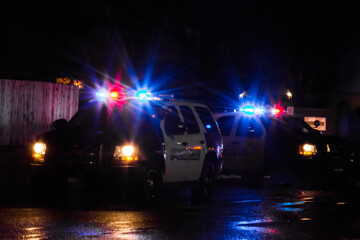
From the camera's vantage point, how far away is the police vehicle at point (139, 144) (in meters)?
11.0

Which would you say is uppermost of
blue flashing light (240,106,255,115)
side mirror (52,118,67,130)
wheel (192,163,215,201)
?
blue flashing light (240,106,255,115)

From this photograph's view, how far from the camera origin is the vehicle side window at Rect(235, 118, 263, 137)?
16.7m

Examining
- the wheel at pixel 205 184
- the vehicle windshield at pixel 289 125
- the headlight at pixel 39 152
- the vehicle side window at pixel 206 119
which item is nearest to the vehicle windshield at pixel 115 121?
the headlight at pixel 39 152

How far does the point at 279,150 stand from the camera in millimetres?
16391

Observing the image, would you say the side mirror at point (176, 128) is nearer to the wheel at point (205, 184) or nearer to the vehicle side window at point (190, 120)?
the vehicle side window at point (190, 120)

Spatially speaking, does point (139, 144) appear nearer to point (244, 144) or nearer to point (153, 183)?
point (153, 183)

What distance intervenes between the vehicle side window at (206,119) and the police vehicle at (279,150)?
2903mm

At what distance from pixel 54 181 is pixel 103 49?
51.1ft

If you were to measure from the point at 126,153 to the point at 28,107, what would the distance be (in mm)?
7124

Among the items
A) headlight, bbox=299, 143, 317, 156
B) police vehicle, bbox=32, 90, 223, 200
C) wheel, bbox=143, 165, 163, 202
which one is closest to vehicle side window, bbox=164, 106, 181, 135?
police vehicle, bbox=32, 90, 223, 200

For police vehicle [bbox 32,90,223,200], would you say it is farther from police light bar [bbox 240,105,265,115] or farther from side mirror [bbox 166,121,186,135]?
police light bar [bbox 240,105,265,115]

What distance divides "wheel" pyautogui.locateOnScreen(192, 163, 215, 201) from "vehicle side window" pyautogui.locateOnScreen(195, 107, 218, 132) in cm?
78

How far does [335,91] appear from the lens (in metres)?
32.9

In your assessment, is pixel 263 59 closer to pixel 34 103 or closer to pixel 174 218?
pixel 34 103
